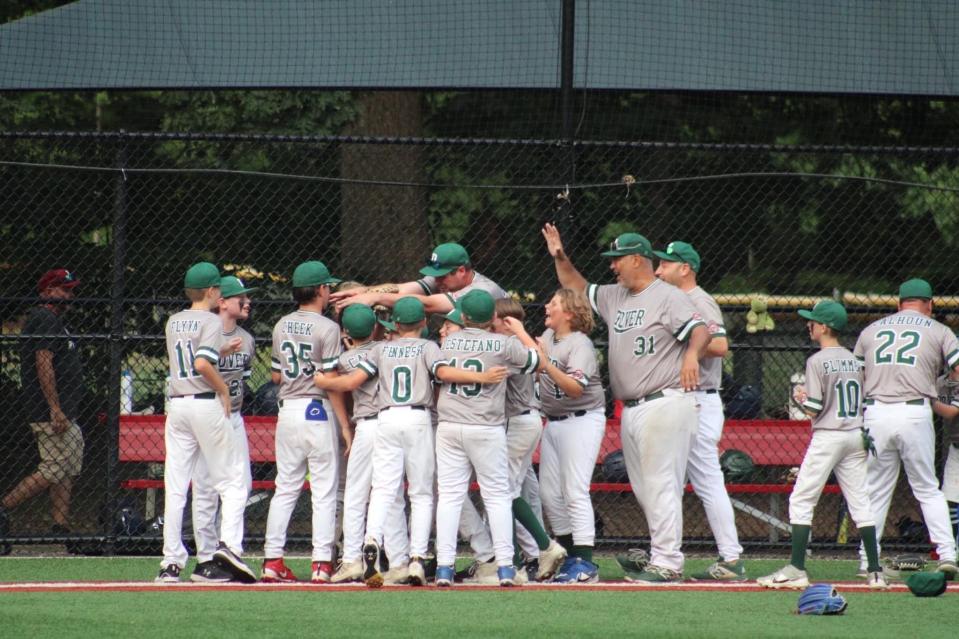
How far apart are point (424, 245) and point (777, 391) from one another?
3.29 m

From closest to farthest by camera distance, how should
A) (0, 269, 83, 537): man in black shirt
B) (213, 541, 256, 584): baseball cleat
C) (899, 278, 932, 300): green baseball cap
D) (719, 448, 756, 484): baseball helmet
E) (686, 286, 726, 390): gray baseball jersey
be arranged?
(213, 541, 256, 584): baseball cleat
(686, 286, 726, 390): gray baseball jersey
(899, 278, 932, 300): green baseball cap
(0, 269, 83, 537): man in black shirt
(719, 448, 756, 484): baseball helmet

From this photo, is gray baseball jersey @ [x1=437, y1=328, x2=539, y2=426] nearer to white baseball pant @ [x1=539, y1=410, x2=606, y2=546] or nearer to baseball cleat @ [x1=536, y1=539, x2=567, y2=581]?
white baseball pant @ [x1=539, y1=410, x2=606, y2=546]

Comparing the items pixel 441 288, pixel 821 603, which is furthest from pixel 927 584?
pixel 441 288

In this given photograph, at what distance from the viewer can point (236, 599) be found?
6.57 meters

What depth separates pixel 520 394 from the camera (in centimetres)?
763

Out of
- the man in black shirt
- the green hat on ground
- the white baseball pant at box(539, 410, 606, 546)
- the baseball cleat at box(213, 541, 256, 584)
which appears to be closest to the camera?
the green hat on ground

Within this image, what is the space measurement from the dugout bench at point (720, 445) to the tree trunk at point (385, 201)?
8.40 ft

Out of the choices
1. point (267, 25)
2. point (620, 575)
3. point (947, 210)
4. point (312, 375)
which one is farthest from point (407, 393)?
point (947, 210)

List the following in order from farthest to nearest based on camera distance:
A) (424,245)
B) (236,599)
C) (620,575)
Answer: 1. (424,245)
2. (620,575)
3. (236,599)

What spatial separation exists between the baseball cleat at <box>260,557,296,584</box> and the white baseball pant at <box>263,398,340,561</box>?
0.10 meters

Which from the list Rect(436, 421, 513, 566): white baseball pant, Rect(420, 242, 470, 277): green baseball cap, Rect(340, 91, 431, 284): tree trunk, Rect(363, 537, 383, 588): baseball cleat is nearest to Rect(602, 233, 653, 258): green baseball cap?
Rect(420, 242, 470, 277): green baseball cap

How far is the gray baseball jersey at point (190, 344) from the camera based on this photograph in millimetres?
7508

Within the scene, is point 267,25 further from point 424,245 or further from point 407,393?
point 407,393

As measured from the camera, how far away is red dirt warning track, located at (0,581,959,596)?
23.1 ft
